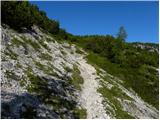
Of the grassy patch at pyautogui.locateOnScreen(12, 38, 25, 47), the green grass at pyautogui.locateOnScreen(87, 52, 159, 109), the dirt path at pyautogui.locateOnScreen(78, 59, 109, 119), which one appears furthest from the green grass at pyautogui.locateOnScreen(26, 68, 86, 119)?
the green grass at pyautogui.locateOnScreen(87, 52, 159, 109)

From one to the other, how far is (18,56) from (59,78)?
444 cm

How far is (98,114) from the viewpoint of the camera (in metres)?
29.6

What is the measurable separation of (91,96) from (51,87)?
4454 mm

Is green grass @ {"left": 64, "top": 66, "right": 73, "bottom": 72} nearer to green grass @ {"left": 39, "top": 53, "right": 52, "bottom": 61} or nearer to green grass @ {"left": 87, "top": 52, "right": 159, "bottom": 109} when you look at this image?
green grass @ {"left": 39, "top": 53, "right": 52, "bottom": 61}

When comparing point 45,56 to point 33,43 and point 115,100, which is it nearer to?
point 33,43

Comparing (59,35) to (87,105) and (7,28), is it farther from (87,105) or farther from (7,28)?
(87,105)

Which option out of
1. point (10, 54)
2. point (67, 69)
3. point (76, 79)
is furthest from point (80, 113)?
point (67, 69)

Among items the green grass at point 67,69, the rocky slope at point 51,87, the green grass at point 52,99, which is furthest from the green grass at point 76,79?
the green grass at point 52,99

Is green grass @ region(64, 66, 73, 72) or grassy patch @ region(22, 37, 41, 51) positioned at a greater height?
grassy patch @ region(22, 37, 41, 51)

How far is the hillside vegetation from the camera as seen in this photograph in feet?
90.0

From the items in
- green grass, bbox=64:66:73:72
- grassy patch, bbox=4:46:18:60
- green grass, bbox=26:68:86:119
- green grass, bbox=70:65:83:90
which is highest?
grassy patch, bbox=4:46:18:60

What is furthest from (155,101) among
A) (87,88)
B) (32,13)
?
(32,13)

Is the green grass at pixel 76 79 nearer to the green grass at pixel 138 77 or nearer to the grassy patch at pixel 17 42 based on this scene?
the grassy patch at pixel 17 42

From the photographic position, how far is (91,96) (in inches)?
1339
